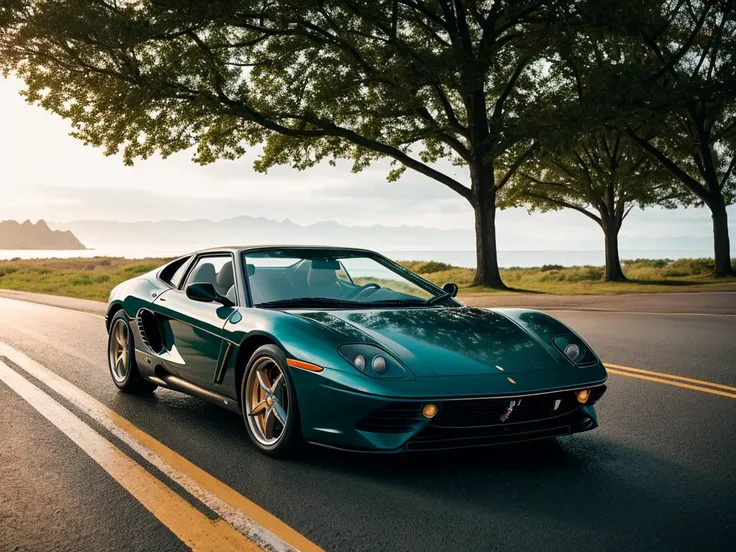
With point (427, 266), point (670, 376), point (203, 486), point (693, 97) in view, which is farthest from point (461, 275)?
point (203, 486)

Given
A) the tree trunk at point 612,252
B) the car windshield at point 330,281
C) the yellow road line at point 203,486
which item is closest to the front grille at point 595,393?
the car windshield at point 330,281

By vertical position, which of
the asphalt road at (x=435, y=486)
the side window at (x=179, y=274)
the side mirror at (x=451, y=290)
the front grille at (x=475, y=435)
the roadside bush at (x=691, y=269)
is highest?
the side window at (x=179, y=274)

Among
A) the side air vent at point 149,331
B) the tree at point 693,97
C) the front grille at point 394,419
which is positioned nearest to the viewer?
the front grille at point 394,419

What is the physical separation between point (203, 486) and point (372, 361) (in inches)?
42.8

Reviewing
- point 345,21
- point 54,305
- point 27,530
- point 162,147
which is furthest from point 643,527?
point 162,147

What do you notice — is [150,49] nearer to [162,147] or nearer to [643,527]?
[162,147]

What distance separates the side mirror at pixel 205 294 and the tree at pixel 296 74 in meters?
16.6

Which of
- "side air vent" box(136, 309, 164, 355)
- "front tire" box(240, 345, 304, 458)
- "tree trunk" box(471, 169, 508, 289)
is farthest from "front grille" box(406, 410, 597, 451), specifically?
"tree trunk" box(471, 169, 508, 289)

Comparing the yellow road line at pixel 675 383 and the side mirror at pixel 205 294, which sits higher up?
the side mirror at pixel 205 294

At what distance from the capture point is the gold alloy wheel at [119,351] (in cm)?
682

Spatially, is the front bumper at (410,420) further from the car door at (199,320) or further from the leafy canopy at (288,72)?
the leafy canopy at (288,72)

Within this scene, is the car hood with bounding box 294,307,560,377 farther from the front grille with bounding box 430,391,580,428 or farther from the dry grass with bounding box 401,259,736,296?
the dry grass with bounding box 401,259,736,296

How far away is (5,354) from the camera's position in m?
9.20

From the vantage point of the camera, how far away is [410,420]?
416 centimetres
